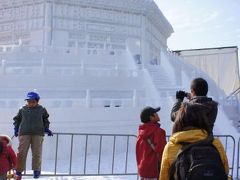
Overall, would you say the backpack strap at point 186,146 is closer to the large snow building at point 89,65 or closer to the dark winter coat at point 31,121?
the dark winter coat at point 31,121

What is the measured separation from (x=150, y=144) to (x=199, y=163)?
173 cm

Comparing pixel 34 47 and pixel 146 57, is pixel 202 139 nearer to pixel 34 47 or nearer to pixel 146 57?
pixel 34 47

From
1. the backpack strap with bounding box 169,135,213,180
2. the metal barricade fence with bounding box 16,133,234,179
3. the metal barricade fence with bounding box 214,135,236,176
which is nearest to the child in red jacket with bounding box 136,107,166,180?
the backpack strap with bounding box 169,135,213,180

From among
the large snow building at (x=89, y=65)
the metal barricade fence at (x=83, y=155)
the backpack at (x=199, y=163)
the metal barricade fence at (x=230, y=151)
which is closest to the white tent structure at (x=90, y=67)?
the large snow building at (x=89, y=65)

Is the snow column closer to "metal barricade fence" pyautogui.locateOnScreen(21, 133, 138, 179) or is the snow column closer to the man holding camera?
"metal barricade fence" pyautogui.locateOnScreen(21, 133, 138, 179)

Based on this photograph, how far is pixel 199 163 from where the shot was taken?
2240 mm

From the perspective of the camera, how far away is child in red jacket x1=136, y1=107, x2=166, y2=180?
3.92 metres

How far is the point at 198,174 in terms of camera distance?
222 cm

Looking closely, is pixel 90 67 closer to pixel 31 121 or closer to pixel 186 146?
pixel 31 121

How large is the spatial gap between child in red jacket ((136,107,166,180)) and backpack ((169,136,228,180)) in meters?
1.50

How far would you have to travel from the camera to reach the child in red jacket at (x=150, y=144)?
3916mm

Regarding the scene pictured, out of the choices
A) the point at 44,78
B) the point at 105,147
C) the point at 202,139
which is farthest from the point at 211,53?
the point at 202,139

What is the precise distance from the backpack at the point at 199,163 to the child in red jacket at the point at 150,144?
150 cm

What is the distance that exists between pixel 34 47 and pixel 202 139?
15156 mm
